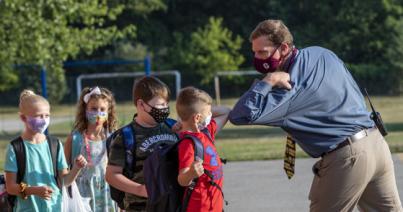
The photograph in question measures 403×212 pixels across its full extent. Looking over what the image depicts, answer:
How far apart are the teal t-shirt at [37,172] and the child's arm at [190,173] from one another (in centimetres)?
157

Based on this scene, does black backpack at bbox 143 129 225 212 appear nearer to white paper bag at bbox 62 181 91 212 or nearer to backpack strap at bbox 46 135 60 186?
backpack strap at bbox 46 135 60 186

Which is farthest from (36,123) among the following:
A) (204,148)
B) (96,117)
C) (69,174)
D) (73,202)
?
(204,148)

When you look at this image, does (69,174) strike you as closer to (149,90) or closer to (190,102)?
(149,90)

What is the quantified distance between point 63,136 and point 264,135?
6.04 metres

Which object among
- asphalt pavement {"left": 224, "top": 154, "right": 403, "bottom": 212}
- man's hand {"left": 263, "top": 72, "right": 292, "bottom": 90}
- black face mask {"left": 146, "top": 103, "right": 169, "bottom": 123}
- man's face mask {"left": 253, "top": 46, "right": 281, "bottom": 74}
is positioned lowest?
asphalt pavement {"left": 224, "top": 154, "right": 403, "bottom": 212}

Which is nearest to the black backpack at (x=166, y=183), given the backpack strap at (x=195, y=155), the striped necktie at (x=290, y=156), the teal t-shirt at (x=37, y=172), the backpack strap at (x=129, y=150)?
the backpack strap at (x=195, y=155)

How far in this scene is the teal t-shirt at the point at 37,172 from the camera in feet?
→ 21.2

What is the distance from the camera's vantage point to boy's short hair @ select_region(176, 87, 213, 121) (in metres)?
5.41

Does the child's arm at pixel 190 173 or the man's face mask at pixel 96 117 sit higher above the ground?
the child's arm at pixel 190 173

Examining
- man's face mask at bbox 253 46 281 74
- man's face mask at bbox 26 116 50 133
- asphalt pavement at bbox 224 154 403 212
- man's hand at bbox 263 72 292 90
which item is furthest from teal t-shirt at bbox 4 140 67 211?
asphalt pavement at bbox 224 154 403 212

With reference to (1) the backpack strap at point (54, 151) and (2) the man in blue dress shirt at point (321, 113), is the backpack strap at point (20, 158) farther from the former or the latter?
(2) the man in blue dress shirt at point (321, 113)

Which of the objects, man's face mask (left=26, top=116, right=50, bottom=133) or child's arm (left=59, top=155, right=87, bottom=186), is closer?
man's face mask (left=26, top=116, right=50, bottom=133)

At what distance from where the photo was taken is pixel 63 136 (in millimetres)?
25938

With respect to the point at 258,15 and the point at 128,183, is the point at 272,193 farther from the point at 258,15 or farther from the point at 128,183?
the point at 258,15
